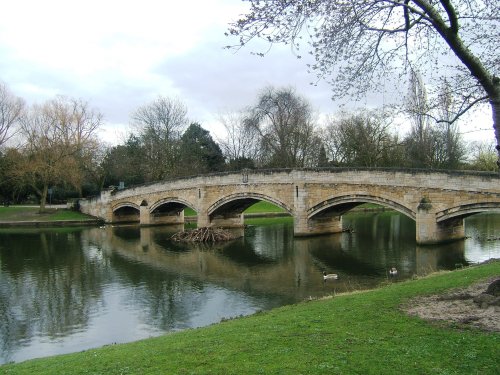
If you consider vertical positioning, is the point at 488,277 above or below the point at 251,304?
above

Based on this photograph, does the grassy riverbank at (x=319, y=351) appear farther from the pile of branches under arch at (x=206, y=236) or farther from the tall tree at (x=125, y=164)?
the tall tree at (x=125, y=164)

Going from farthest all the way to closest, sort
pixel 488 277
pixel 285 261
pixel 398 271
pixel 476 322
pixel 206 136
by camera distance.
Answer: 1. pixel 206 136
2. pixel 285 261
3. pixel 398 271
4. pixel 488 277
5. pixel 476 322

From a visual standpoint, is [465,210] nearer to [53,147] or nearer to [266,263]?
[266,263]

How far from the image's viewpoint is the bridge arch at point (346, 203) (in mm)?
21047

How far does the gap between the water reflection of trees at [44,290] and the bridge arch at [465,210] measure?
13390 millimetres

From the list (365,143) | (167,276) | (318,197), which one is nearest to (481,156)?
(365,143)

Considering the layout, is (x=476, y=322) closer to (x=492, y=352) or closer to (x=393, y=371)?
(x=492, y=352)

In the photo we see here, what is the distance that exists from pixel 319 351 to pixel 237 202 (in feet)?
82.9

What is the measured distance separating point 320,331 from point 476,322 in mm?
1885

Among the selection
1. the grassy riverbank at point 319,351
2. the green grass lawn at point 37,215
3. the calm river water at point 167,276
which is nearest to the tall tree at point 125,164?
the green grass lawn at point 37,215

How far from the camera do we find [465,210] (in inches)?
734

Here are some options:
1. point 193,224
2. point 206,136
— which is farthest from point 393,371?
point 206,136

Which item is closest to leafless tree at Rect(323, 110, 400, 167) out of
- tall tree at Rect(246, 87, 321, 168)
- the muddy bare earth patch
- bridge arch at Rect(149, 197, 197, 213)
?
tall tree at Rect(246, 87, 321, 168)

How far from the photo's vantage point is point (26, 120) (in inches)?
1451
